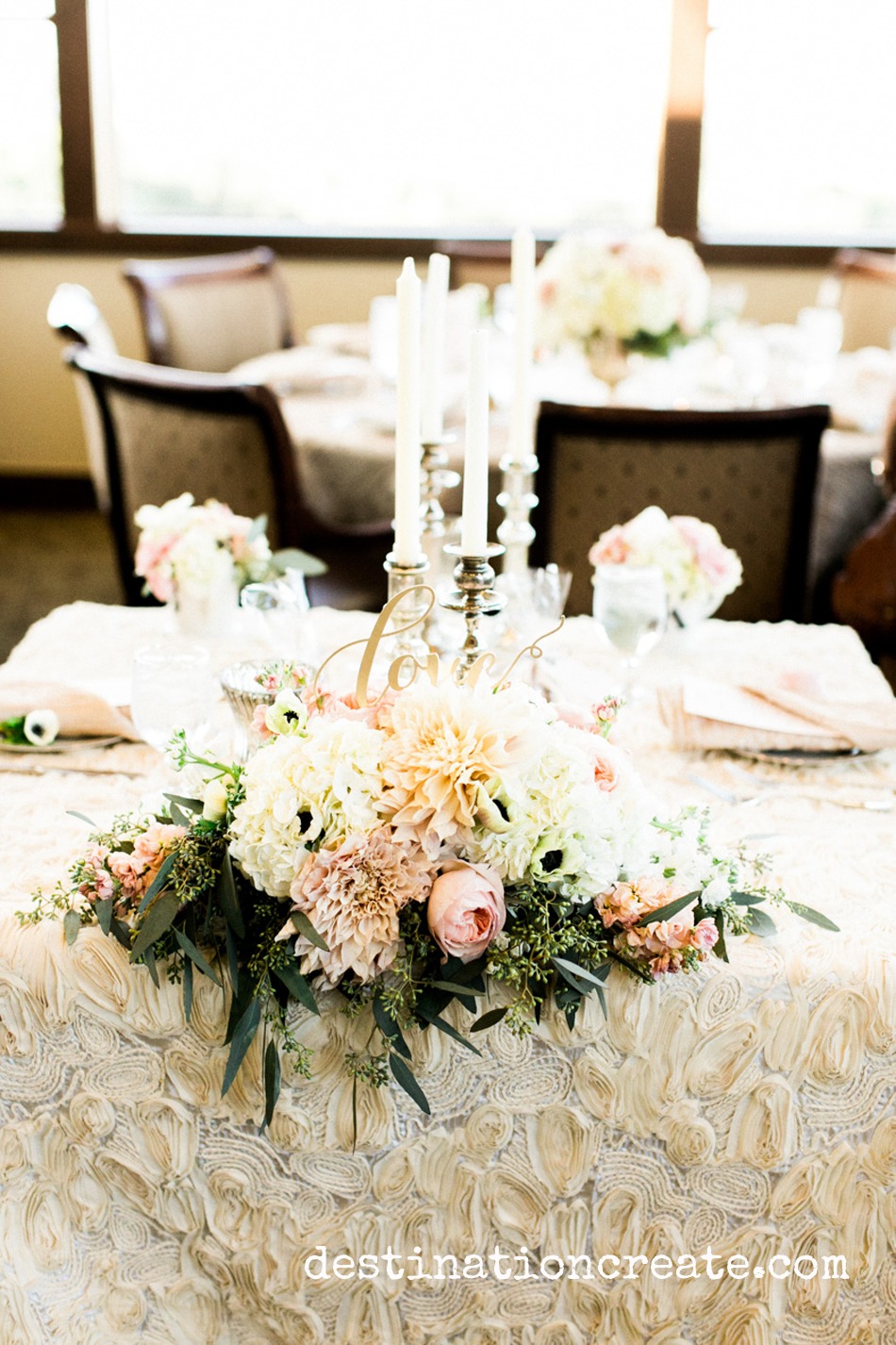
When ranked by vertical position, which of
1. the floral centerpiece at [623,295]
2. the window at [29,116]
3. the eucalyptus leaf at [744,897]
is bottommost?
the eucalyptus leaf at [744,897]

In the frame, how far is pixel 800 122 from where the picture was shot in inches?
214

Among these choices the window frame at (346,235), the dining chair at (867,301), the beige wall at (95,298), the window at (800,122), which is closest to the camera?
the dining chair at (867,301)

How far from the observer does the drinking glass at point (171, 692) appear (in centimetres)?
132

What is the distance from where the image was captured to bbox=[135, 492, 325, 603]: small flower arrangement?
68.5 inches

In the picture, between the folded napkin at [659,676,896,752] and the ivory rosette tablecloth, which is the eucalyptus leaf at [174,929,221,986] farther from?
the folded napkin at [659,676,896,752]

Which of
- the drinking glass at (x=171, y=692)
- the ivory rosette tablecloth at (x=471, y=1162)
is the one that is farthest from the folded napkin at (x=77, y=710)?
the ivory rosette tablecloth at (x=471, y=1162)

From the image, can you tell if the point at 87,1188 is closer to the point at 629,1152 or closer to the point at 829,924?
the point at 629,1152

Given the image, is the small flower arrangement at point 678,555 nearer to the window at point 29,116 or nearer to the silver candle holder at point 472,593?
the silver candle holder at point 472,593

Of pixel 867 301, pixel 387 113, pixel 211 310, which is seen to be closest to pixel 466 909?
pixel 211 310

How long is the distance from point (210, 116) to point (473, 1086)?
208 inches

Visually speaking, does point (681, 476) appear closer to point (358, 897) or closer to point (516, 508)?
point (516, 508)

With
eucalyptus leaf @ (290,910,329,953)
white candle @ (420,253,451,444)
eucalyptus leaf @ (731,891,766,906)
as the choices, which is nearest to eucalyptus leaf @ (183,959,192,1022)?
eucalyptus leaf @ (290,910,329,953)

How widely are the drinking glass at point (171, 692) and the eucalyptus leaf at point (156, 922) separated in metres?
0.33

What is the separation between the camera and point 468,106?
5.53 m
